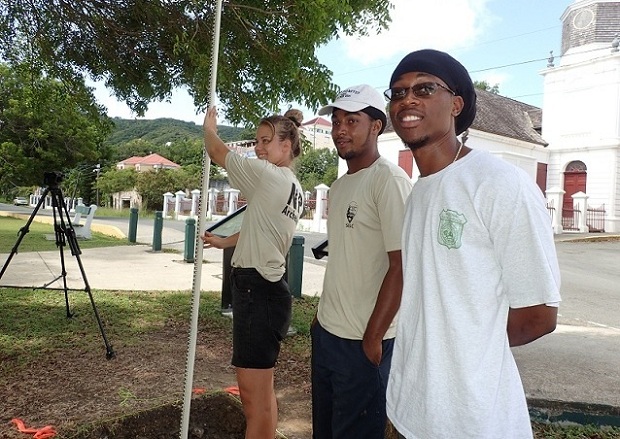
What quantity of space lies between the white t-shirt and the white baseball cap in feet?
2.51

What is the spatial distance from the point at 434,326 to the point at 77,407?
108 inches

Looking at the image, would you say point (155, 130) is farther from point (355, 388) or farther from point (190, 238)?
point (355, 388)

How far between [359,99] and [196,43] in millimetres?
2507

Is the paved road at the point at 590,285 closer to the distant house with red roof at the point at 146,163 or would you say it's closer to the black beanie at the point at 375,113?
the black beanie at the point at 375,113

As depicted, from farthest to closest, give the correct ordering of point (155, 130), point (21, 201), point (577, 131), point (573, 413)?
point (155, 130)
point (21, 201)
point (577, 131)
point (573, 413)

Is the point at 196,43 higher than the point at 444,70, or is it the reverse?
the point at 196,43

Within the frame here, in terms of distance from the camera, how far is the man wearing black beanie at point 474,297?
3.89 feet

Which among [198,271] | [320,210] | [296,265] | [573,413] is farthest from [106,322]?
[320,210]

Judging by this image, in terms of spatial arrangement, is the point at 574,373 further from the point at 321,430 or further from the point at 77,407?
the point at 77,407

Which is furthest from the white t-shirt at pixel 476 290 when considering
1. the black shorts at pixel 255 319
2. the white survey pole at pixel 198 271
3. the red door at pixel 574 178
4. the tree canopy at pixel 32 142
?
the tree canopy at pixel 32 142

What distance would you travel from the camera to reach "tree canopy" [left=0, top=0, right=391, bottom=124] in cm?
400

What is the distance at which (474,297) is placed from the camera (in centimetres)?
125

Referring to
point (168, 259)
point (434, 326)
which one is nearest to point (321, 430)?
point (434, 326)

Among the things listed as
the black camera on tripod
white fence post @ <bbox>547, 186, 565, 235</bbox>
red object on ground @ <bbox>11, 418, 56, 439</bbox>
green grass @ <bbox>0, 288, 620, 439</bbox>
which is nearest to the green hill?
white fence post @ <bbox>547, 186, 565, 235</bbox>
